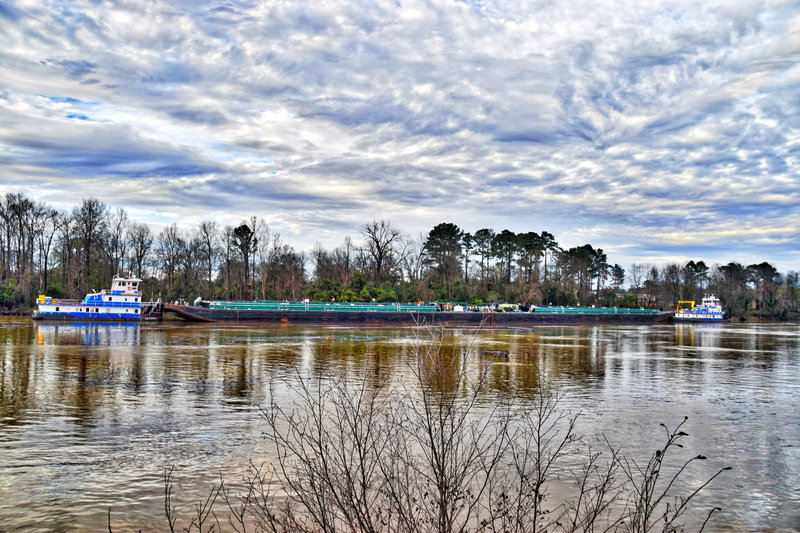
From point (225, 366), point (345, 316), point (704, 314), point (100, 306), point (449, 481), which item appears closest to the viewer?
point (449, 481)

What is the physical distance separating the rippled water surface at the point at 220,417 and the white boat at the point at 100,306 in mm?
30738

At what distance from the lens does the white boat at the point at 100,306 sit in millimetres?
56438

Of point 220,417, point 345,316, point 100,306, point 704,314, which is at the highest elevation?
point 100,306

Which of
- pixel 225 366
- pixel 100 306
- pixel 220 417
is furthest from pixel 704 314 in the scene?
pixel 220 417

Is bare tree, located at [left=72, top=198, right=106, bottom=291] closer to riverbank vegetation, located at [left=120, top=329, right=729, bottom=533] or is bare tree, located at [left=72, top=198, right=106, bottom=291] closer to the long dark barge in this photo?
the long dark barge

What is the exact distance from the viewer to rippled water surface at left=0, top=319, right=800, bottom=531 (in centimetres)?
817

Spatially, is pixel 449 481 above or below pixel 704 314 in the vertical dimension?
above

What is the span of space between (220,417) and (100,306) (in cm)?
5346

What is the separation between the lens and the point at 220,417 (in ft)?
43.1

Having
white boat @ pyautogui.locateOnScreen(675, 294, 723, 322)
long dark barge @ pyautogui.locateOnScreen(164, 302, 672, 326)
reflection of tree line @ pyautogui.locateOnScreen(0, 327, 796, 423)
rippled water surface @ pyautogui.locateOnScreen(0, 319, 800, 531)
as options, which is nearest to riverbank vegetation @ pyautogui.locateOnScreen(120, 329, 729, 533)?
rippled water surface @ pyautogui.locateOnScreen(0, 319, 800, 531)

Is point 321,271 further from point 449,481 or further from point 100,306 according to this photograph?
point 449,481

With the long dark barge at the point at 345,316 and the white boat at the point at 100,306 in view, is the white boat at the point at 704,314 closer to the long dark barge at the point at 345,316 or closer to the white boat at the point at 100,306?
the long dark barge at the point at 345,316

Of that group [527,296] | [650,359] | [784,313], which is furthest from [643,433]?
[784,313]

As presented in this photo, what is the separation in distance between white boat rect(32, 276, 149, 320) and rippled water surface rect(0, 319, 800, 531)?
30738 mm
